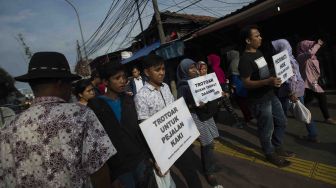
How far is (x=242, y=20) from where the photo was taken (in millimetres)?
9258

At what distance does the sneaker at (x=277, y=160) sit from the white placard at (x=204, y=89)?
1.14 m

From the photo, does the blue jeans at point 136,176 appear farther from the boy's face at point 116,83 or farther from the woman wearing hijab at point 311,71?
the woman wearing hijab at point 311,71

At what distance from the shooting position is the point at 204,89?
4156 mm

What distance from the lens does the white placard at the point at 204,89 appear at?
3.96 meters

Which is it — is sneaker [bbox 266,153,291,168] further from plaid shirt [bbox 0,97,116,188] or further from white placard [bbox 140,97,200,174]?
plaid shirt [bbox 0,97,116,188]

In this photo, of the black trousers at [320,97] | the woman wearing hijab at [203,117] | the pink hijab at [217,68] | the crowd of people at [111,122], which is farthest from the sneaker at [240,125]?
the woman wearing hijab at [203,117]

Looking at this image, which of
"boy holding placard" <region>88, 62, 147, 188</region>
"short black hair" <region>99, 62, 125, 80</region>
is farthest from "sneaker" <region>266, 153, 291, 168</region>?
"short black hair" <region>99, 62, 125, 80</region>

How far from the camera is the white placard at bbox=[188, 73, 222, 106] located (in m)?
3.96

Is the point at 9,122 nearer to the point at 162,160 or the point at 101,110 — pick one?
the point at 101,110

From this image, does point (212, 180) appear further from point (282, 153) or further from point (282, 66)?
point (282, 66)

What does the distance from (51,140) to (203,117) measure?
2.55 m

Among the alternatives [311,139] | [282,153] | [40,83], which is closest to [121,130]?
[40,83]

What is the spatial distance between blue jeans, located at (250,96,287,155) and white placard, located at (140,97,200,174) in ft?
4.42

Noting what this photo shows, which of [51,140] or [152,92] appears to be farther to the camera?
[152,92]
